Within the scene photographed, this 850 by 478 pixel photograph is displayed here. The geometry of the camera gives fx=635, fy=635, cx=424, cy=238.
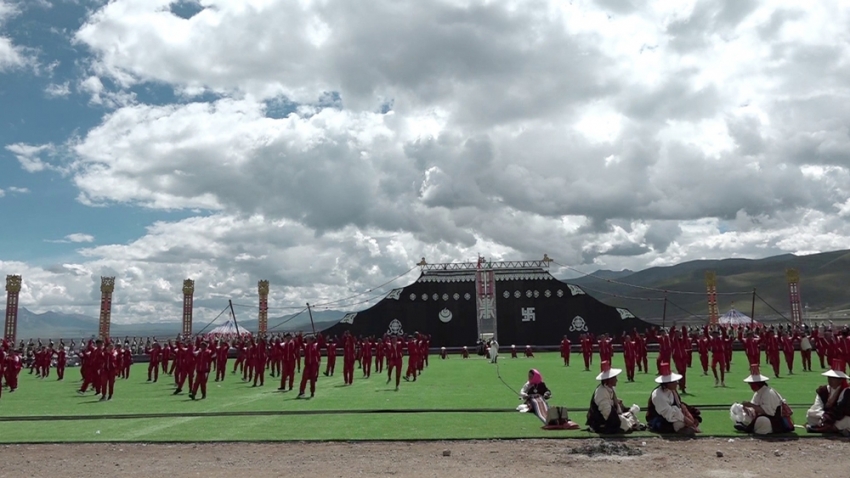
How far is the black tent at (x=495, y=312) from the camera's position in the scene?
37.6 metres

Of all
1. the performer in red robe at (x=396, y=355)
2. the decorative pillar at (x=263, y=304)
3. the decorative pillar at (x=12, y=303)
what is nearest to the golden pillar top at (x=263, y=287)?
the decorative pillar at (x=263, y=304)

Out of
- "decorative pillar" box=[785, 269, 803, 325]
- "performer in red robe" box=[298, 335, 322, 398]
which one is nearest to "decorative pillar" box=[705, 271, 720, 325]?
"decorative pillar" box=[785, 269, 803, 325]

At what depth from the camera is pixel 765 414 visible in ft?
27.6

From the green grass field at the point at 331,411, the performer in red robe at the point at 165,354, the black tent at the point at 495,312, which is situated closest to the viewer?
the green grass field at the point at 331,411

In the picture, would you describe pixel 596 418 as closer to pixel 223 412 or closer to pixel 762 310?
pixel 223 412

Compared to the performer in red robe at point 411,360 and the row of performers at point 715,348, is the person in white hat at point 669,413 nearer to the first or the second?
the row of performers at point 715,348

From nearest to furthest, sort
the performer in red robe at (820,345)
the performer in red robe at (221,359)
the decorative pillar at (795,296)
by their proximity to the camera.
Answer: the performer in red robe at (221,359) → the performer in red robe at (820,345) → the decorative pillar at (795,296)

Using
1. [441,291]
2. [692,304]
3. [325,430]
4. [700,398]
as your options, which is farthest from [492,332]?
[692,304]

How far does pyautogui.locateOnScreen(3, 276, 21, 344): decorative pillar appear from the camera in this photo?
37.9 m

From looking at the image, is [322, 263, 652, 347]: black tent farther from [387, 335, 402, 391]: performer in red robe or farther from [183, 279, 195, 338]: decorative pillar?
[387, 335, 402, 391]: performer in red robe

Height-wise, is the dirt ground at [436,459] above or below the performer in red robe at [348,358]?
below

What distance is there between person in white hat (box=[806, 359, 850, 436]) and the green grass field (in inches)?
36.1

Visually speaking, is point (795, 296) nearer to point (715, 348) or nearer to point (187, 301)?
point (715, 348)

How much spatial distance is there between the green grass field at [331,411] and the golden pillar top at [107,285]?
84.9 ft
